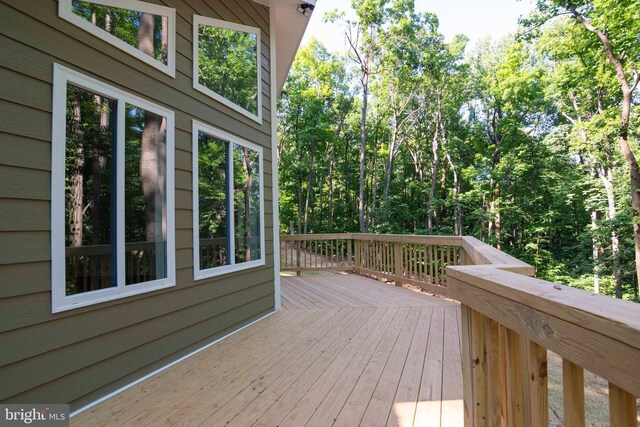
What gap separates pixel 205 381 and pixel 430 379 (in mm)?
1576

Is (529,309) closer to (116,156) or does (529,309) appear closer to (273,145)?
(116,156)

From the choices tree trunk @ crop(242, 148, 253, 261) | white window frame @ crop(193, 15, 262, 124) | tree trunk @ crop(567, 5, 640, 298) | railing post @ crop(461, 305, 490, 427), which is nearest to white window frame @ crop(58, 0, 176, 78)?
white window frame @ crop(193, 15, 262, 124)

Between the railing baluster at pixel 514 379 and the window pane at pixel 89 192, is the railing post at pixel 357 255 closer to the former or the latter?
the window pane at pixel 89 192

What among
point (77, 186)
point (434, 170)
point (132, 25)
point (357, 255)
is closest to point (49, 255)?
point (77, 186)

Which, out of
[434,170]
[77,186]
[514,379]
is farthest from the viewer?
[434,170]

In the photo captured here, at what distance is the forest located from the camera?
10359mm

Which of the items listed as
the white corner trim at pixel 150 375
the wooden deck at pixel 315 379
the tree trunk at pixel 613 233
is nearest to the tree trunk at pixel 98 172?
the white corner trim at pixel 150 375

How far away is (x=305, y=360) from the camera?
2648mm

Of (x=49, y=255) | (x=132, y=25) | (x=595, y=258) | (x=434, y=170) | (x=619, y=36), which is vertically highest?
(x=619, y=36)

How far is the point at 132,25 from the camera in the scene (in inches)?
100.0

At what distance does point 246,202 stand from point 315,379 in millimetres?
2048

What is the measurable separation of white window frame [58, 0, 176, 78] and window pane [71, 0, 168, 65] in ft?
0.08

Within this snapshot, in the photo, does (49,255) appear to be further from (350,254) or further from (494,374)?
(350,254)

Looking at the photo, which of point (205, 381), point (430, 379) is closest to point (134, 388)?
point (205, 381)
